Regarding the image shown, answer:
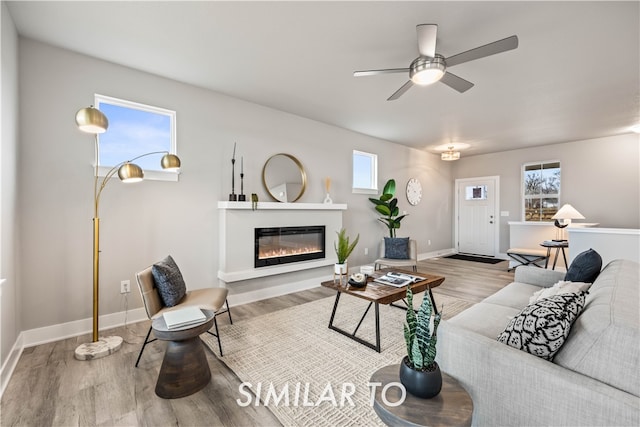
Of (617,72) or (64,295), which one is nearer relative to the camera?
(64,295)

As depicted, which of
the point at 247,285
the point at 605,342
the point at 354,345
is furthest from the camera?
the point at 247,285

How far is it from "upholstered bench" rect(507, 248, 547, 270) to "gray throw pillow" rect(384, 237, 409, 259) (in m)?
2.46

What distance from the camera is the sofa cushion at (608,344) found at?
970 millimetres

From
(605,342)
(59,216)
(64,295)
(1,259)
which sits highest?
(59,216)

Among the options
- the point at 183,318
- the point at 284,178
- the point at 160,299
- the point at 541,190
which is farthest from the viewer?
the point at 541,190

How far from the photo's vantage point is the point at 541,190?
6348mm

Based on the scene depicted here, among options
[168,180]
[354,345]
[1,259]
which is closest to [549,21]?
[354,345]

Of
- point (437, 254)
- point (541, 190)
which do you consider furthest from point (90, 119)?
point (541, 190)

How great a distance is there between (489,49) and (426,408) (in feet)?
7.36

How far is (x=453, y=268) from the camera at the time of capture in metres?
5.72

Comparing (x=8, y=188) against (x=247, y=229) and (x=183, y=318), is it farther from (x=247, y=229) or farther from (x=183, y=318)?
(x=247, y=229)

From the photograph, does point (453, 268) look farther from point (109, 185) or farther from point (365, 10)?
point (109, 185)

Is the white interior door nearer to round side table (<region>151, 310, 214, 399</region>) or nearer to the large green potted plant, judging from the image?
the large green potted plant

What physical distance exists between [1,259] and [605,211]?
850cm
